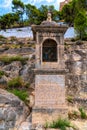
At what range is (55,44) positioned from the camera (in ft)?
57.8

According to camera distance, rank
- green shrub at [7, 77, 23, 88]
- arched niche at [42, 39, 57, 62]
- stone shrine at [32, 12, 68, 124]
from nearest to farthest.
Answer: stone shrine at [32, 12, 68, 124] → arched niche at [42, 39, 57, 62] → green shrub at [7, 77, 23, 88]

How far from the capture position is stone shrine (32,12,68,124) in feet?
53.4

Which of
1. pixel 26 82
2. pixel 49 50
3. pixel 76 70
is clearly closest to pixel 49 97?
pixel 49 50

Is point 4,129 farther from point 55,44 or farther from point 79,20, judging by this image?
point 79,20

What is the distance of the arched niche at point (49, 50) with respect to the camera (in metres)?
17.5

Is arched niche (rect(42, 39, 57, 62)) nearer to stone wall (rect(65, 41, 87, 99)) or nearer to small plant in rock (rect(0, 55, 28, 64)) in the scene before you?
stone wall (rect(65, 41, 87, 99))

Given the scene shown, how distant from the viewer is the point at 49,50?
58.1ft

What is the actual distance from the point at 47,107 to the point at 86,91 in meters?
3.67

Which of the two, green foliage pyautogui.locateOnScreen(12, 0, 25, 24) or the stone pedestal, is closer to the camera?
the stone pedestal

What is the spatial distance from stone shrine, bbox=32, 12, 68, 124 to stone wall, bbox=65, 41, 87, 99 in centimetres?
232

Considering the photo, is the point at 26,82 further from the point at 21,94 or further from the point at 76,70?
the point at 76,70

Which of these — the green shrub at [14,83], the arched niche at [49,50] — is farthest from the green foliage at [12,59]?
the arched niche at [49,50]

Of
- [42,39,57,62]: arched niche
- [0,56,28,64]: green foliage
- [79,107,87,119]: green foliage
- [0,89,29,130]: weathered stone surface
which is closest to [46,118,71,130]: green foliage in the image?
[79,107,87,119]: green foliage

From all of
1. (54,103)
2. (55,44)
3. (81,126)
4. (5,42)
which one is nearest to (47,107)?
(54,103)
